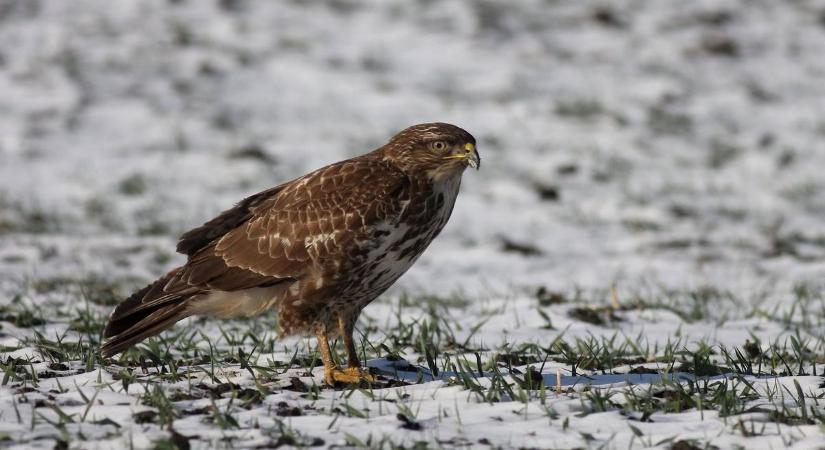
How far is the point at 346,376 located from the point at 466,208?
23.4 feet

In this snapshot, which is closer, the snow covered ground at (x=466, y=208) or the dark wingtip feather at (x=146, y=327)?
the snow covered ground at (x=466, y=208)

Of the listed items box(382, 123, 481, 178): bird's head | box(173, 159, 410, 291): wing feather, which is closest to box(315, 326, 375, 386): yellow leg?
box(173, 159, 410, 291): wing feather

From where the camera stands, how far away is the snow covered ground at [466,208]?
4605mm

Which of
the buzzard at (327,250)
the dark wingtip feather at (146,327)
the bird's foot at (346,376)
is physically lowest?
the bird's foot at (346,376)

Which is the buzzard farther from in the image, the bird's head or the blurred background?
→ the blurred background

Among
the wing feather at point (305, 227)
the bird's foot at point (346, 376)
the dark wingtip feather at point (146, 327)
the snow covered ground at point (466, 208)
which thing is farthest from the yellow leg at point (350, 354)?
the dark wingtip feather at point (146, 327)

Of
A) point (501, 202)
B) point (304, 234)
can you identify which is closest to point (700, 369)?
point (304, 234)

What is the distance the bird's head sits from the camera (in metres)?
5.38

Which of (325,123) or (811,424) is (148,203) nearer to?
(325,123)

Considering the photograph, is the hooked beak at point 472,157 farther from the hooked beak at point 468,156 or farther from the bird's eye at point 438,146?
the bird's eye at point 438,146

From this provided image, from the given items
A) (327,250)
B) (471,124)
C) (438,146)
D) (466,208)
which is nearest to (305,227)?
(327,250)

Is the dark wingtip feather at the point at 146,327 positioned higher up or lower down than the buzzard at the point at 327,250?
lower down

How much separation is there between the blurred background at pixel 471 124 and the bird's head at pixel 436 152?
382 cm

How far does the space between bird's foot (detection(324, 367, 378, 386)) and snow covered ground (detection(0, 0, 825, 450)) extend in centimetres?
10
